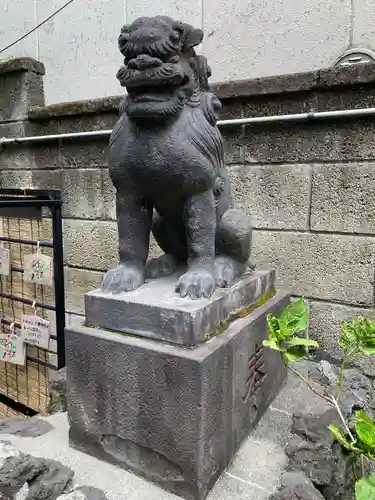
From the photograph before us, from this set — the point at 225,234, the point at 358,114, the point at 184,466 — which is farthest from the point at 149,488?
the point at 358,114

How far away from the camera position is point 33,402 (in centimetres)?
305

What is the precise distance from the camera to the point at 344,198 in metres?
2.21

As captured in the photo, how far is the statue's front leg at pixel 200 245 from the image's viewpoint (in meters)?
1.37

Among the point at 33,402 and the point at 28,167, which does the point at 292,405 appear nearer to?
the point at 33,402

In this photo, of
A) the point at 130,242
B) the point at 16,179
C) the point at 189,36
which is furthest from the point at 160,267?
the point at 16,179

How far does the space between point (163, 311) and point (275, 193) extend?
4.53 feet

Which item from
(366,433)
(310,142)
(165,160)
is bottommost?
(366,433)

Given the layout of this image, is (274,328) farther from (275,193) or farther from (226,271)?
(275,193)

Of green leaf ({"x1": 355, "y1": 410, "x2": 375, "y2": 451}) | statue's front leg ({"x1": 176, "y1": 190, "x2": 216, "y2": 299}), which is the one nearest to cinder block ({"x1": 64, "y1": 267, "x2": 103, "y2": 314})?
statue's front leg ({"x1": 176, "y1": 190, "x2": 216, "y2": 299})

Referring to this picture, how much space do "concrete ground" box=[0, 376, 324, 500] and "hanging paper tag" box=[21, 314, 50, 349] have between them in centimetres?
95

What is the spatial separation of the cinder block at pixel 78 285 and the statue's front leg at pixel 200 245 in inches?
72.5

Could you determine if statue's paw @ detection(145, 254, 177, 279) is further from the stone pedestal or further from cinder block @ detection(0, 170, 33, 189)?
cinder block @ detection(0, 170, 33, 189)

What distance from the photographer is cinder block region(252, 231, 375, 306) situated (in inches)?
86.9

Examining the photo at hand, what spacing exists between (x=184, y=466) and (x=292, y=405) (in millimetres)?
748
